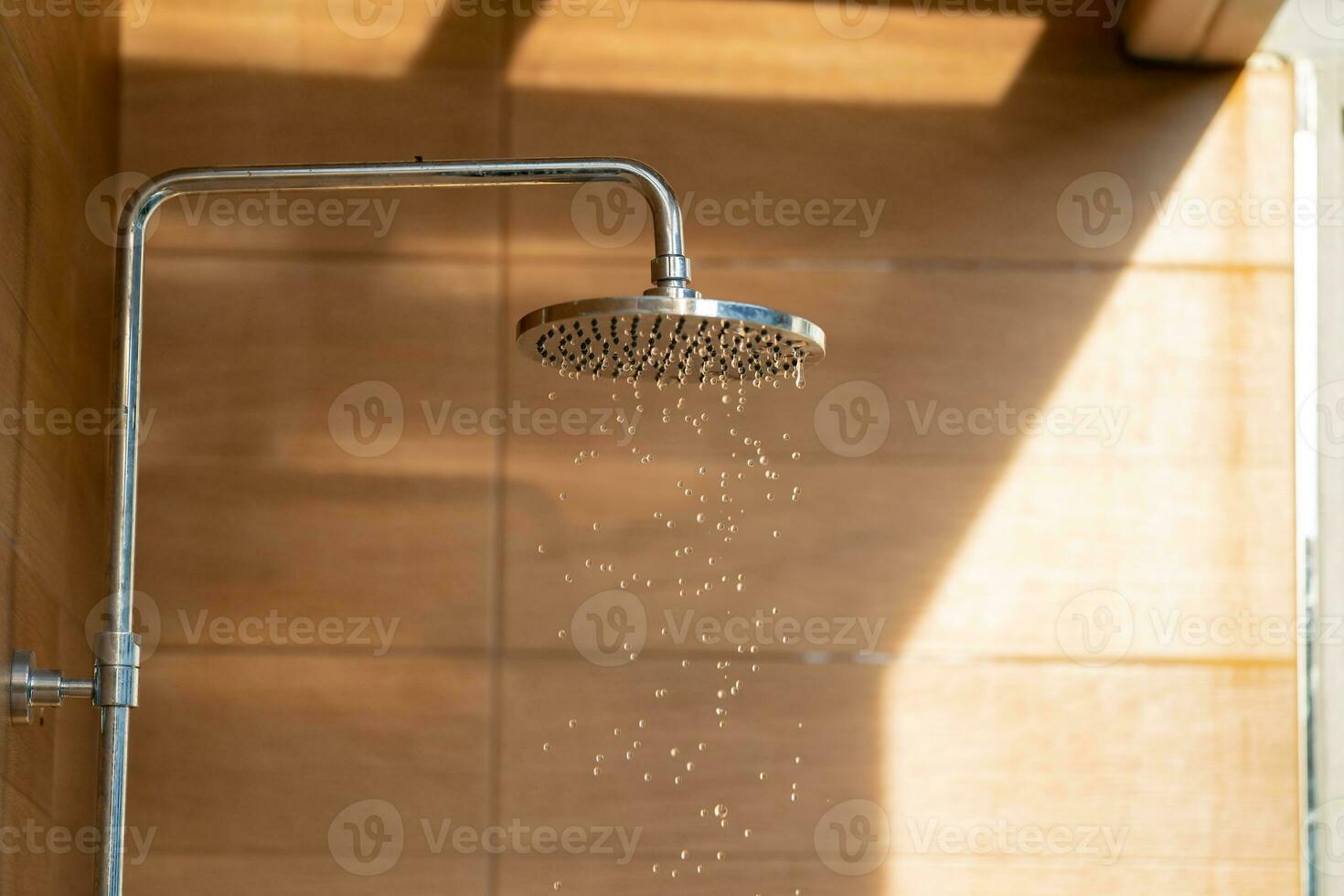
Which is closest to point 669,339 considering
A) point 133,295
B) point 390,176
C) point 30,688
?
point 390,176

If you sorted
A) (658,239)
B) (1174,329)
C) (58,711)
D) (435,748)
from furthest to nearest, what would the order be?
(1174,329) → (435,748) → (58,711) → (658,239)

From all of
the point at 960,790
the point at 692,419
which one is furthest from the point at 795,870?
the point at 692,419

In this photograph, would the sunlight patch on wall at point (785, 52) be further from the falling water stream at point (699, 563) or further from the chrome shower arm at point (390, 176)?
the chrome shower arm at point (390, 176)

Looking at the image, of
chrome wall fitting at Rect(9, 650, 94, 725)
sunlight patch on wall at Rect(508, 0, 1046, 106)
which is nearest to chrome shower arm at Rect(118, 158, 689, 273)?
chrome wall fitting at Rect(9, 650, 94, 725)

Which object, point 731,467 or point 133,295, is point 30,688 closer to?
point 133,295

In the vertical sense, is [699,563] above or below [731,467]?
below

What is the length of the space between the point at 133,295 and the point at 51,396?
260 millimetres

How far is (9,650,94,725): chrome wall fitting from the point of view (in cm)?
123

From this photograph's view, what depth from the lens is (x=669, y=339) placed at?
3.54 feet

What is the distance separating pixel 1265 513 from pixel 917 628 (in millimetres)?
423

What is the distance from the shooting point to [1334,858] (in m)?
1.72

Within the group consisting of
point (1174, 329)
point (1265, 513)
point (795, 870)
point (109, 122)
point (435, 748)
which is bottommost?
point (795, 870)

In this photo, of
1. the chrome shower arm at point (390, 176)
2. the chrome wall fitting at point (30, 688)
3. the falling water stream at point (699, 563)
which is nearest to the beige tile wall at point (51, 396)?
the chrome wall fitting at point (30, 688)

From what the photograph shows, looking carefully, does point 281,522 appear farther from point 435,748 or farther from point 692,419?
point 692,419
